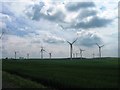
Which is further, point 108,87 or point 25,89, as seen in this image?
point 25,89

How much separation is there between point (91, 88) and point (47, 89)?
16.2 feet

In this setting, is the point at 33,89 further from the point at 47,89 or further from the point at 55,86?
the point at 55,86

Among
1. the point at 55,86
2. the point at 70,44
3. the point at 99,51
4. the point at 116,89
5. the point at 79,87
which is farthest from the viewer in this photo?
the point at 99,51

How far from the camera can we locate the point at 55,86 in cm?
3453

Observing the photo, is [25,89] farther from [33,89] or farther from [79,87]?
[79,87]

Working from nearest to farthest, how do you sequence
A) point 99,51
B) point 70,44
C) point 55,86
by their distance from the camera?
point 55,86 → point 70,44 → point 99,51

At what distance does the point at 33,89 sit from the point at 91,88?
19.3 ft

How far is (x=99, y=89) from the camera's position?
2830 cm

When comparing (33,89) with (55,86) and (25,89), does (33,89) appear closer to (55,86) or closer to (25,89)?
(25,89)

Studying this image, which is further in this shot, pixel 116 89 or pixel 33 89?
pixel 33 89

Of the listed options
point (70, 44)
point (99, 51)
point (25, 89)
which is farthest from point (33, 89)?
point (99, 51)

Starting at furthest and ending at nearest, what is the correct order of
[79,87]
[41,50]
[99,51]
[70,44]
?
[41,50], [99,51], [70,44], [79,87]

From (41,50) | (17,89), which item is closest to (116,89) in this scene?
(17,89)

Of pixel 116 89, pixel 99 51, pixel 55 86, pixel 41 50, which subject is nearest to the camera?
pixel 116 89
